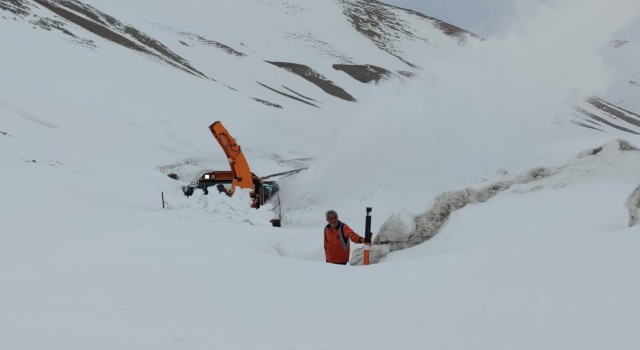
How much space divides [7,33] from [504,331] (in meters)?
32.1

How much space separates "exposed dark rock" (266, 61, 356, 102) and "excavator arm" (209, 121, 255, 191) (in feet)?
180

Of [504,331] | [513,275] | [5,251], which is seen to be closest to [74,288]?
[5,251]

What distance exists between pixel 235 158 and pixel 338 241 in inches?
271

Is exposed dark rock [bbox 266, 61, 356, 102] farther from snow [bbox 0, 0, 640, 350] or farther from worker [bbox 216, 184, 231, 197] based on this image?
worker [bbox 216, 184, 231, 197]

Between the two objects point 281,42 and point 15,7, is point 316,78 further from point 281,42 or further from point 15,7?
point 15,7

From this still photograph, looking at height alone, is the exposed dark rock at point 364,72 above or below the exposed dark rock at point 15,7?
above

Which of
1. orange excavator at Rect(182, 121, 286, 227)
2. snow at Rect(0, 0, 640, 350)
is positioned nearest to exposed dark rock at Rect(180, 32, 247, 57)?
snow at Rect(0, 0, 640, 350)

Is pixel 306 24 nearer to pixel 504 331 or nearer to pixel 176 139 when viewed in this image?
pixel 176 139

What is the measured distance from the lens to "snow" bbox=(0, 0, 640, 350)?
320cm

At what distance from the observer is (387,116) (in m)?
17.7

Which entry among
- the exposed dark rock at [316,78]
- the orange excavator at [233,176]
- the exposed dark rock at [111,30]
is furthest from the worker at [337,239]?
the exposed dark rock at [316,78]

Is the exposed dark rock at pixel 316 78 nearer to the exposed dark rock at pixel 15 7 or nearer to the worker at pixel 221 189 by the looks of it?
the exposed dark rock at pixel 15 7

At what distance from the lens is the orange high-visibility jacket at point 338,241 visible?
7078 millimetres

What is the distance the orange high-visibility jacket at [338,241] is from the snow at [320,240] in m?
0.61
